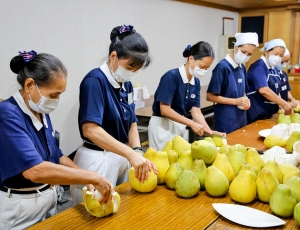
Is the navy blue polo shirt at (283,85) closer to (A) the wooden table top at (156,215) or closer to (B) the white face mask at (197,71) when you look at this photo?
(B) the white face mask at (197,71)

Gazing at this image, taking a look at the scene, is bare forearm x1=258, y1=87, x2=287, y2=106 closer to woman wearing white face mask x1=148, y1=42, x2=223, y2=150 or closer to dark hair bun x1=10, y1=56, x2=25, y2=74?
woman wearing white face mask x1=148, y1=42, x2=223, y2=150

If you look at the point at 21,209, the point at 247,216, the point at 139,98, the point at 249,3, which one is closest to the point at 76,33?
the point at 139,98

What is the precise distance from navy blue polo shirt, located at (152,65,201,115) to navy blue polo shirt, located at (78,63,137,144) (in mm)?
644

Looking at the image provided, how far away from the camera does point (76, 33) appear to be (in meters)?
3.54

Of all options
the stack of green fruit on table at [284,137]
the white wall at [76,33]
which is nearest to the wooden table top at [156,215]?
the stack of green fruit on table at [284,137]

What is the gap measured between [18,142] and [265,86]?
2.65m

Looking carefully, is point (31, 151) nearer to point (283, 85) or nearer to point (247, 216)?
point (247, 216)

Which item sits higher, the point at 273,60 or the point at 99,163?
the point at 273,60

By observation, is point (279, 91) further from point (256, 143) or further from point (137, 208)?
point (137, 208)

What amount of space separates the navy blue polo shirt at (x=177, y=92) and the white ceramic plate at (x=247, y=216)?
1.36 meters

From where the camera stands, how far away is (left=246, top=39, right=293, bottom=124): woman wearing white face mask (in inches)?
129

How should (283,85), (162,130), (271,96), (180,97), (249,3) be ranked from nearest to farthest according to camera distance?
(180,97), (162,130), (271,96), (283,85), (249,3)

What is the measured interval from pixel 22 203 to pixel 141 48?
34.3 inches

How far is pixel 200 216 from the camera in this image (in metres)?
1.21
